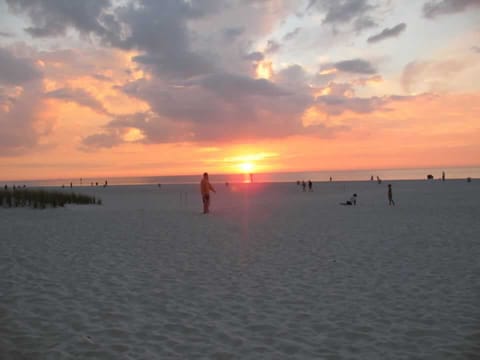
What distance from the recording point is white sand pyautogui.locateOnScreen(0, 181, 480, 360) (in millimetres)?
5207

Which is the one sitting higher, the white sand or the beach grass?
the beach grass

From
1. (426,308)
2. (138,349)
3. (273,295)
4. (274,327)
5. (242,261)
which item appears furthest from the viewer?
(242,261)

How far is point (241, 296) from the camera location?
7.33 meters

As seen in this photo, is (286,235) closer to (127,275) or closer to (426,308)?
(127,275)

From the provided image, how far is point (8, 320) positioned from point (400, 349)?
5628 mm

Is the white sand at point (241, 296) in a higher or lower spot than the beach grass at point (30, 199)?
lower

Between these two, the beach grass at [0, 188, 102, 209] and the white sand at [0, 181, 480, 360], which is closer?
the white sand at [0, 181, 480, 360]

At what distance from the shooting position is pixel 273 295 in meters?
7.40

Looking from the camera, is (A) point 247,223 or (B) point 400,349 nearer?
(B) point 400,349

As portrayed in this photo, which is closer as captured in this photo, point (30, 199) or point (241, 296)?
point (241, 296)

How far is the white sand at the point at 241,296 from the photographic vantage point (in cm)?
521

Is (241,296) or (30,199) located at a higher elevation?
(30,199)

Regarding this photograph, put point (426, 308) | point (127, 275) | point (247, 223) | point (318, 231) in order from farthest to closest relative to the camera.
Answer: point (247, 223) → point (318, 231) → point (127, 275) → point (426, 308)

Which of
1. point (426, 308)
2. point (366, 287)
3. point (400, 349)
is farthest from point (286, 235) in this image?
point (400, 349)
